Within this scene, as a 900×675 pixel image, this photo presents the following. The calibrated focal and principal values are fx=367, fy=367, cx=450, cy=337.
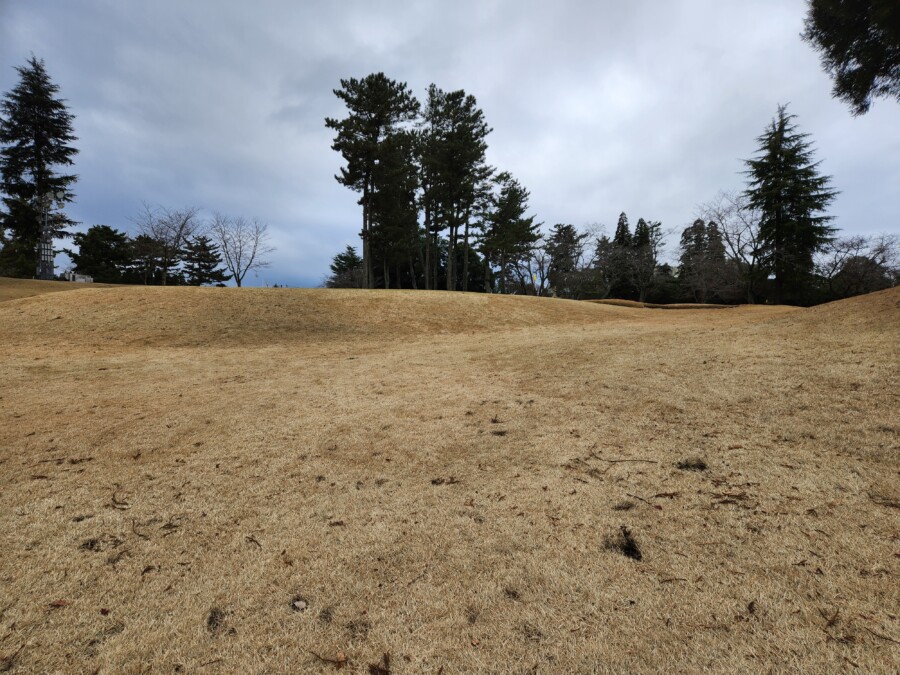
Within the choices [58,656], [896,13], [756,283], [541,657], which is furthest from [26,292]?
[756,283]

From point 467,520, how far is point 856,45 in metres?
12.8

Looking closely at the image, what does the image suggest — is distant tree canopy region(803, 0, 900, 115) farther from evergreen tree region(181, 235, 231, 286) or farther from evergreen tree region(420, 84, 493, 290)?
evergreen tree region(181, 235, 231, 286)

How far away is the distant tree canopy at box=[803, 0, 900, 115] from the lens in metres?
7.50

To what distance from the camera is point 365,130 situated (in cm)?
2238

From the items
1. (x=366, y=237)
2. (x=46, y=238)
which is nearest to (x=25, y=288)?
(x=46, y=238)

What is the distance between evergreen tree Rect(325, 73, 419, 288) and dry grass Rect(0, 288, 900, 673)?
20407mm

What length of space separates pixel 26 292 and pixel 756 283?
1664 inches

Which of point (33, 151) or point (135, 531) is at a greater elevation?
point (33, 151)

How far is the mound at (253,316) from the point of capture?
8867 mm

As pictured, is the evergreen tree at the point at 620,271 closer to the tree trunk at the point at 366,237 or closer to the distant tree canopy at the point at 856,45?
the tree trunk at the point at 366,237

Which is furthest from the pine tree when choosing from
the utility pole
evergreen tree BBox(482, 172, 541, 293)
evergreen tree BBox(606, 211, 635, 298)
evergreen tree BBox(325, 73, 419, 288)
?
evergreen tree BBox(606, 211, 635, 298)

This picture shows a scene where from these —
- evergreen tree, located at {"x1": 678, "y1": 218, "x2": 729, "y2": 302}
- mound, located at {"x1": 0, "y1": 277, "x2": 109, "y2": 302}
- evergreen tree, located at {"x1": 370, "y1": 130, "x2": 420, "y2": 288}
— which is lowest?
mound, located at {"x1": 0, "y1": 277, "x2": 109, "y2": 302}

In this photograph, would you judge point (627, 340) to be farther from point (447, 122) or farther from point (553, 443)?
point (447, 122)

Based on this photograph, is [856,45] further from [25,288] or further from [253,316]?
[25,288]
